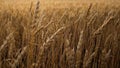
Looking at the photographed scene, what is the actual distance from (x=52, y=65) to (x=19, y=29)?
1.86ft

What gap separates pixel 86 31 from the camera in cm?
139

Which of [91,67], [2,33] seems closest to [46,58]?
[91,67]

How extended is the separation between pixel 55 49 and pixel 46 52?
0.05m

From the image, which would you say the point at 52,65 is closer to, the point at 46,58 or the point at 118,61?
the point at 46,58

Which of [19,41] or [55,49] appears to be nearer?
[55,49]

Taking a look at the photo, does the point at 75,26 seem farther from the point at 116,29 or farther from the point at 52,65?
the point at 52,65

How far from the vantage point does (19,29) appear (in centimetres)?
149

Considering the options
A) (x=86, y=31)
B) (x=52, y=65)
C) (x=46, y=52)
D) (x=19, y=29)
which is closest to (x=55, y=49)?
(x=46, y=52)

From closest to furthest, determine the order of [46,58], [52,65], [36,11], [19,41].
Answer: [36,11] < [52,65] < [46,58] < [19,41]

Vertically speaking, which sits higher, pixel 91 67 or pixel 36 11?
pixel 36 11

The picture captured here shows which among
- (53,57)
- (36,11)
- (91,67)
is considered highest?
(36,11)

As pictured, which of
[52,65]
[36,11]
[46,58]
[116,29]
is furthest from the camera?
[116,29]

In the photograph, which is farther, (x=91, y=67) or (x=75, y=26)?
(x=75, y=26)

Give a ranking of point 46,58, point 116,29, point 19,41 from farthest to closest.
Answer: point 116,29
point 19,41
point 46,58
